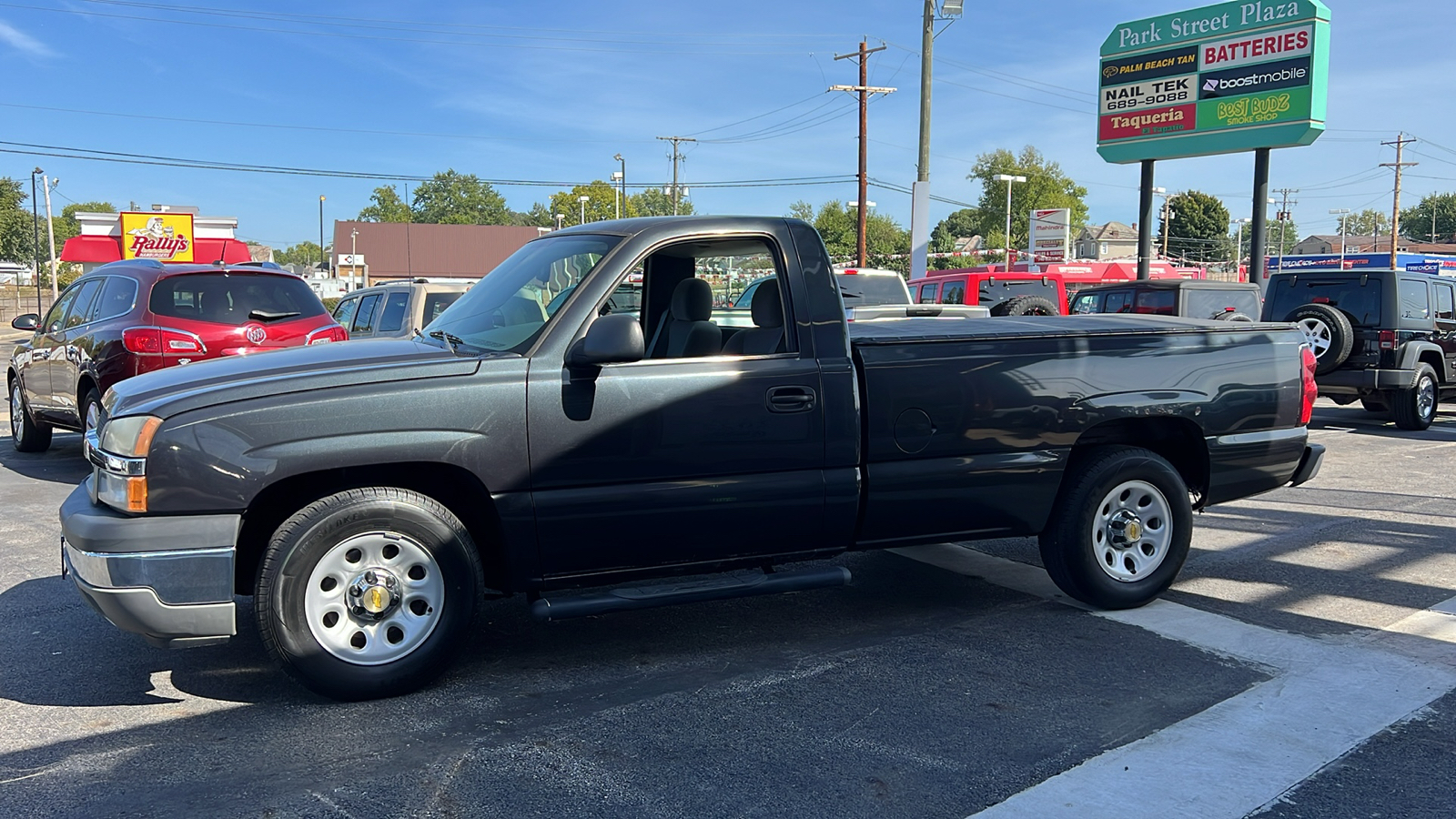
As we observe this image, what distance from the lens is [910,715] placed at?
4039 millimetres

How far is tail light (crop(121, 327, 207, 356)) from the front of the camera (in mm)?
8680

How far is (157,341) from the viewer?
343 inches

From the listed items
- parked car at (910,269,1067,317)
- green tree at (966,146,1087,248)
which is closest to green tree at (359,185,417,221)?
green tree at (966,146,1087,248)

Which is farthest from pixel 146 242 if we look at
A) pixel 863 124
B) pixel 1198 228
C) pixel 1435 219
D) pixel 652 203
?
pixel 1435 219

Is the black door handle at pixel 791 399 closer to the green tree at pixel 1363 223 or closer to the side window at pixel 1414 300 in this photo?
the side window at pixel 1414 300

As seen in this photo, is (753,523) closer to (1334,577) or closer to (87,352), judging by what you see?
(1334,577)

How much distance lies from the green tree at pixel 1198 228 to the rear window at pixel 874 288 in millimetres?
100765

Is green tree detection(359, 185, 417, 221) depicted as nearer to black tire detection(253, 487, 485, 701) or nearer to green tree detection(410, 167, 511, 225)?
green tree detection(410, 167, 511, 225)

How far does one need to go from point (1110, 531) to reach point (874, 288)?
956cm

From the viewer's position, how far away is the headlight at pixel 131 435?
3855mm

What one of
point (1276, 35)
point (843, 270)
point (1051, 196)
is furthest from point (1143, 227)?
point (1051, 196)

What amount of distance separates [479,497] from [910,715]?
185 cm

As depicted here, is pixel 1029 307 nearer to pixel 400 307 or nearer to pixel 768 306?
pixel 400 307

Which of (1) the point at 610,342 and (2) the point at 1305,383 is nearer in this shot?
(1) the point at 610,342
